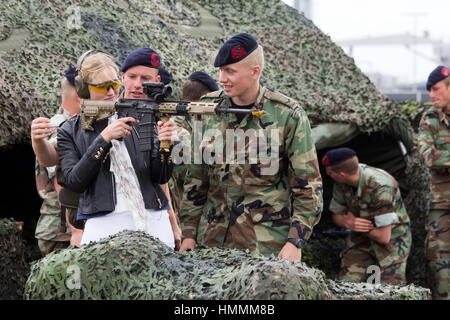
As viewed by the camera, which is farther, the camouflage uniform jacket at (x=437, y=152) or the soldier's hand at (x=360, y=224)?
the camouflage uniform jacket at (x=437, y=152)

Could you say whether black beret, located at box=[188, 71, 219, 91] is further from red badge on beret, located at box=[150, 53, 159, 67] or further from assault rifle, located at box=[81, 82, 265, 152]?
assault rifle, located at box=[81, 82, 265, 152]

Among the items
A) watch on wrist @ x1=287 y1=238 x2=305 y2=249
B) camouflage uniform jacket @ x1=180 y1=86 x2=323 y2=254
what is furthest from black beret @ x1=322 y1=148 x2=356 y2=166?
watch on wrist @ x1=287 y1=238 x2=305 y2=249

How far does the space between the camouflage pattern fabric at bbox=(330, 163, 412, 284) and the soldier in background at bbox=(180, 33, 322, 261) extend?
2927mm

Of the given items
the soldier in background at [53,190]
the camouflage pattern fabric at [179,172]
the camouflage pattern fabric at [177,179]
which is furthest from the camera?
the camouflage pattern fabric at [177,179]

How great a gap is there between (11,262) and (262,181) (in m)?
2.35

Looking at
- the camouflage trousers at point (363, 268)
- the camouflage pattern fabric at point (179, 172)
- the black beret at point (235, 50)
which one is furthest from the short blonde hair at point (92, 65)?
the camouflage trousers at point (363, 268)

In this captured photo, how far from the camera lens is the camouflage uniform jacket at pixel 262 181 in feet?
14.7

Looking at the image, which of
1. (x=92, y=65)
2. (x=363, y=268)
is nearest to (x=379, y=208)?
(x=363, y=268)

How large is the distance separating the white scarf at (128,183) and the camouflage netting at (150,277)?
650 millimetres

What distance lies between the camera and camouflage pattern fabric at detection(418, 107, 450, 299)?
25.5 feet

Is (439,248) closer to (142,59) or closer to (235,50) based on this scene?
(235,50)

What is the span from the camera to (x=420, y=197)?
873cm

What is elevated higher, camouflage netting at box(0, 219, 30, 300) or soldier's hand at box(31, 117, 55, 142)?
soldier's hand at box(31, 117, 55, 142)

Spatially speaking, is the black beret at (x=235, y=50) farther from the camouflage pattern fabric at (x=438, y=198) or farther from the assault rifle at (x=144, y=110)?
the camouflage pattern fabric at (x=438, y=198)
